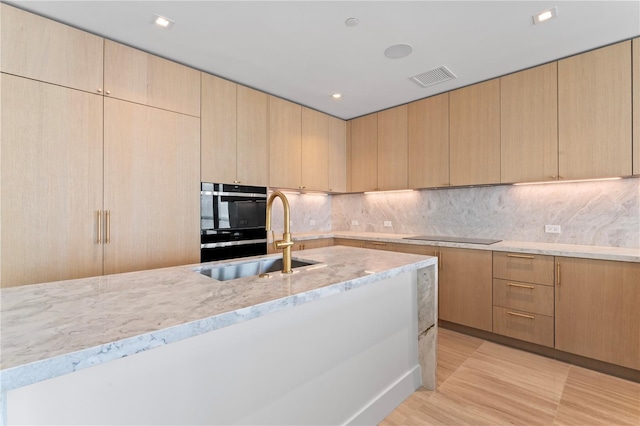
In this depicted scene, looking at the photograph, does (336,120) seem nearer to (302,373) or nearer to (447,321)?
(447,321)

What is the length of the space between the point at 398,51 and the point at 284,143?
5.48 ft

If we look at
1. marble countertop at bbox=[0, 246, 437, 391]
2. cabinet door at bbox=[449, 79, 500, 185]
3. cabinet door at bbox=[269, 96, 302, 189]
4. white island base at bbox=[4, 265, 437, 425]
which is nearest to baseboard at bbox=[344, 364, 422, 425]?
white island base at bbox=[4, 265, 437, 425]

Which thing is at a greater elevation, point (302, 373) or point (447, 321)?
point (302, 373)

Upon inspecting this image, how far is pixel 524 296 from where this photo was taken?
2596 mm

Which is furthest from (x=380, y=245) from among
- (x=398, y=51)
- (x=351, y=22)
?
(x=351, y=22)

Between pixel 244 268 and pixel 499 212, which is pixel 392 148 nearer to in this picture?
pixel 499 212

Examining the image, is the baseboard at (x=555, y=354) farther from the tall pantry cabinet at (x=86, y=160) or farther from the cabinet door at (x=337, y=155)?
the tall pantry cabinet at (x=86, y=160)

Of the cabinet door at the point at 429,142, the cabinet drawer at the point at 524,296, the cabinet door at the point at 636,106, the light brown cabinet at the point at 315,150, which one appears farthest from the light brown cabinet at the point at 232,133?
the cabinet door at the point at 636,106

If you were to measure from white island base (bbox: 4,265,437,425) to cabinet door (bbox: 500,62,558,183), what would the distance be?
5.44ft

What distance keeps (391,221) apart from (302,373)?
123 inches

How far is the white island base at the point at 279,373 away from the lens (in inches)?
32.3

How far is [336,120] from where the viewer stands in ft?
14.3

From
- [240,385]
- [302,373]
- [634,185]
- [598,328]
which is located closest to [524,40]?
[634,185]

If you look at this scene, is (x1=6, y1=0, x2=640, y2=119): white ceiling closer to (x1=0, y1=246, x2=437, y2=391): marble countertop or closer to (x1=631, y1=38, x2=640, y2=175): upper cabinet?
(x1=631, y1=38, x2=640, y2=175): upper cabinet
